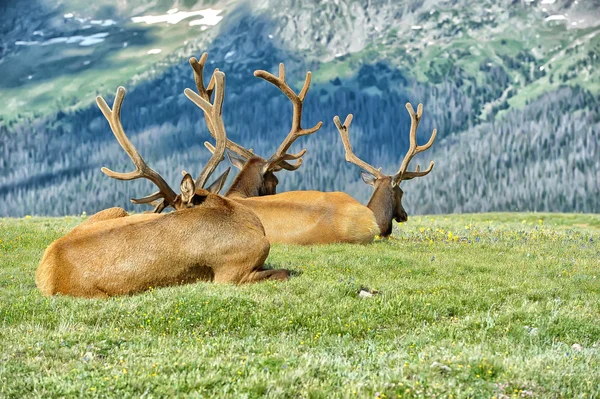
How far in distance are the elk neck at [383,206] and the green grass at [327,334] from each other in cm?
408

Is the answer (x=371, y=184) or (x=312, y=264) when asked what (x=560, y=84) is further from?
(x=312, y=264)

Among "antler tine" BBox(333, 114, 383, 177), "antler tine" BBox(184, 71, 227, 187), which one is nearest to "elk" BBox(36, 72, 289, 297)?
"antler tine" BBox(184, 71, 227, 187)

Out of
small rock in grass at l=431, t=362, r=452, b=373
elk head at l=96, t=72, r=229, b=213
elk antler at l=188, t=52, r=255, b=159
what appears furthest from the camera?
elk antler at l=188, t=52, r=255, b=159

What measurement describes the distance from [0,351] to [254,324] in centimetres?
278

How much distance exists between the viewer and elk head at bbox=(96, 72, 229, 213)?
37.9 feet

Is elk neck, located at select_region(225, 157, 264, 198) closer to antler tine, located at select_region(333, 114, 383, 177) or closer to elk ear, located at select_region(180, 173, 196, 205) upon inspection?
antler tine, located at select_region(333, 114, 383, 177)

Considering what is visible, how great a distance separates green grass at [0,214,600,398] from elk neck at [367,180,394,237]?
161 inches

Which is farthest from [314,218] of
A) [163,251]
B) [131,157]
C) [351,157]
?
[163,251]

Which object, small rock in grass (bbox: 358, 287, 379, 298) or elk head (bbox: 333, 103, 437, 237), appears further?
elk head (bbox: 333, 103, 437, 237)

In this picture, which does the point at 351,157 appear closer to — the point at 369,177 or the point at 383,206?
the point at 369,177

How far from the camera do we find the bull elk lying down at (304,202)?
53.8 ft

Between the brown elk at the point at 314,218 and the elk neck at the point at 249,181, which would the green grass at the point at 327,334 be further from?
the elk neck at the point at 249,181

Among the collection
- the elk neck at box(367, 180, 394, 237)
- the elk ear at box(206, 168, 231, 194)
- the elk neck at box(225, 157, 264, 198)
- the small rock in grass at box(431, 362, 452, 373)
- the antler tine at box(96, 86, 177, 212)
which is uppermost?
the antler tine at box(96, 86, 177, 212)

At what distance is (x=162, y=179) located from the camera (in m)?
12.1
